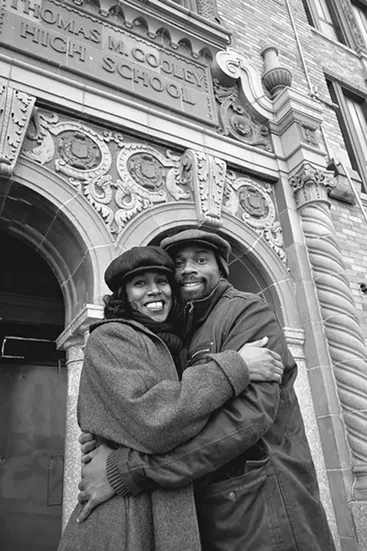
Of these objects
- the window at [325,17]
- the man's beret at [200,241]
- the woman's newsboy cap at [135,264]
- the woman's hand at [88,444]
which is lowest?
the woman's hand at [88,444]

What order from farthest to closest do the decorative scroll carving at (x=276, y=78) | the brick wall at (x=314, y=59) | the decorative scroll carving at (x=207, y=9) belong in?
the decorative scroll carving at (x=207, y=9)
the decorative scroll carving at (x=276, y=78)
the brick wall at (x=314, y=59)

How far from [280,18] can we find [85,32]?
4.11 m

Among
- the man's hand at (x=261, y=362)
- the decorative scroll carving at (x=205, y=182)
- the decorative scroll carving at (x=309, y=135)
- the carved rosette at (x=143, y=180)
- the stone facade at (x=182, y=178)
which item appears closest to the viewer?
the man's hand at (x=261, y=362)

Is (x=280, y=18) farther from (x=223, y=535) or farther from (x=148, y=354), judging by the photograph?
(x=223, y=535)

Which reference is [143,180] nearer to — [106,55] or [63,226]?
[63,226]

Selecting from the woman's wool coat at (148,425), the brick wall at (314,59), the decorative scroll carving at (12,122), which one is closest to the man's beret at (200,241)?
the woman's wool coat at (148,425)

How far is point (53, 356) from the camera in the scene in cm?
510

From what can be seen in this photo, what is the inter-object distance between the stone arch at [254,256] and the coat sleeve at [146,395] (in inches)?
97.9

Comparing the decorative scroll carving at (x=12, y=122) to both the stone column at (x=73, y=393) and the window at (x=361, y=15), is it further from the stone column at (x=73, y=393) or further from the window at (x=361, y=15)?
the window at (x=361, y=15)

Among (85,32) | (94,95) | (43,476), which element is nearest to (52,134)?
(94,95)

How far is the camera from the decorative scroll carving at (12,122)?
10.2 ft

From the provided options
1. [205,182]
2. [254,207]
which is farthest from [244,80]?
[205,182]

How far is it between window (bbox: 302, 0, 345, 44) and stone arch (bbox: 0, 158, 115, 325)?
715 centimetres

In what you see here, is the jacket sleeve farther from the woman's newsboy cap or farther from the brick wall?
the brick wall
